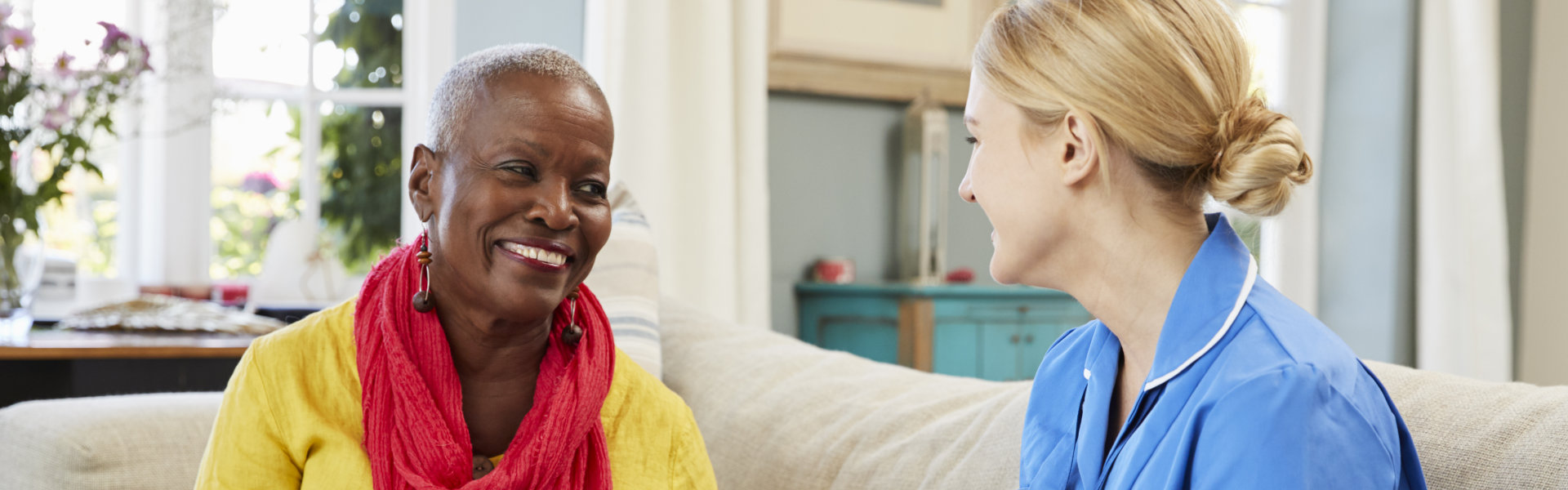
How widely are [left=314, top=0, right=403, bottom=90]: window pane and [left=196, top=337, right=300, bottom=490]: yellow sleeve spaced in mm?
2273

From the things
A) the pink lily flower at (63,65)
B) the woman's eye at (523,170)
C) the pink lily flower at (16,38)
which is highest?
the pink lily flower at (16,38)

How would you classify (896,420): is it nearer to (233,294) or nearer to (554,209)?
(554,209)

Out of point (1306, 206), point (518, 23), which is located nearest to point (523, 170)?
point (518, 23)

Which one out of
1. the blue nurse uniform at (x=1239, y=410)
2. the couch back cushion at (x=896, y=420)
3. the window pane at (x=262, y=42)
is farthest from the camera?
the window pane at (x=262, y=42)

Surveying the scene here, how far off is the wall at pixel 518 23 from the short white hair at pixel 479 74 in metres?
1.90

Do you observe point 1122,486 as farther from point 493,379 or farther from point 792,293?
point 792,293

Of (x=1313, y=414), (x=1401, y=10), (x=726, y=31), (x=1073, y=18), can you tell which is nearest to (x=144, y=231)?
(x=726, y=31)

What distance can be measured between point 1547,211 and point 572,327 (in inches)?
172

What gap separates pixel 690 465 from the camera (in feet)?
3.53

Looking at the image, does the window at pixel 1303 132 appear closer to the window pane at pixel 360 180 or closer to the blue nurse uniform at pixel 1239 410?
the window pane at pixel 360 180

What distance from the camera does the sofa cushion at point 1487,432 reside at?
2.49ft

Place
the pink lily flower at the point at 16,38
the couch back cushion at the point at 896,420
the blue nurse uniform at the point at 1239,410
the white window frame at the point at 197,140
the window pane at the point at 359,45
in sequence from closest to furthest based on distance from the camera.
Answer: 1. the blue nurse uniform at the point at 1239,410
2. the couch back cushion at the point at 896,420
3. the pink lily flower at the point at 16,38
4. the white window frame at the point at 197,140
5. the window pane at the point at 359,45

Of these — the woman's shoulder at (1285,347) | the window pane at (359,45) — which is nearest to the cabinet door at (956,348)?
the window pane at (359,45)

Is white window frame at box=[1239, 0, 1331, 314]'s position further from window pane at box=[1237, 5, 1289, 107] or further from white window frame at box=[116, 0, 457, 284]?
white window frame at box=[116, 0, 457, 284]
